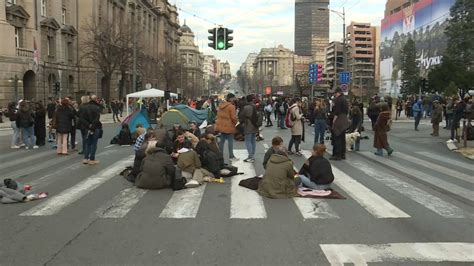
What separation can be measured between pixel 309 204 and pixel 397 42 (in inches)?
5063

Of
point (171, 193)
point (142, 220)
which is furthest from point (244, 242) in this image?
point (171, 193)

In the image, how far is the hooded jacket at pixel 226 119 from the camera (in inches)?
550

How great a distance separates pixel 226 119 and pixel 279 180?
508 cm

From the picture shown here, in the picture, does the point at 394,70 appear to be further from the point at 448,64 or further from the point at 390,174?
the point at 390,174

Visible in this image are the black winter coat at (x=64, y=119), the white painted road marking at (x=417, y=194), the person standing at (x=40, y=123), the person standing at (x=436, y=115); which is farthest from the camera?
the person standing at (x=436, y=115)

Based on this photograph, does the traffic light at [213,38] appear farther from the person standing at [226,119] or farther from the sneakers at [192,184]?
the sneakers at [192,184]

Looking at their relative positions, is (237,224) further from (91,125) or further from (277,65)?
(277,65)

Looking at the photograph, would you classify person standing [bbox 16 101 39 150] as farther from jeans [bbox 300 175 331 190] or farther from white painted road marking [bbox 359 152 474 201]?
white painted road marking [bbox 359 152 474 201]

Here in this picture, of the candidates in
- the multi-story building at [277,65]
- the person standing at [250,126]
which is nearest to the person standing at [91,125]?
the person standing at [250,126]

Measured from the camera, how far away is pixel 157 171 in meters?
9.81

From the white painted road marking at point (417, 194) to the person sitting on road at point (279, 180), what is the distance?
2.23 m

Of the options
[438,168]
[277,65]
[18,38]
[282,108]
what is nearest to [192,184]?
[438,168]

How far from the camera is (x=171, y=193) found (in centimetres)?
948

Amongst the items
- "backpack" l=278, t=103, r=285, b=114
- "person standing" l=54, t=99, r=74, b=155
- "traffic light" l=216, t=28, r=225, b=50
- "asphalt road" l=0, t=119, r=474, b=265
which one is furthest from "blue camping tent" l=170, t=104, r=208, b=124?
"asphalt road" l=0, t=119, r=474, b=265
